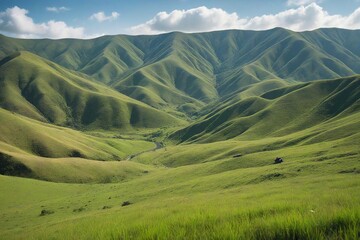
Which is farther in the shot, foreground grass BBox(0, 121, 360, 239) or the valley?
the valley

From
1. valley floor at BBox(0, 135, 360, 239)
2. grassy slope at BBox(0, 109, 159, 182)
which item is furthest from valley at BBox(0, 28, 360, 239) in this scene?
grassy slope at BBox(0, 109, 159, 182)

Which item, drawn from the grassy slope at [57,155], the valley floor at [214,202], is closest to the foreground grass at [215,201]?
the valley floor at [214,202]

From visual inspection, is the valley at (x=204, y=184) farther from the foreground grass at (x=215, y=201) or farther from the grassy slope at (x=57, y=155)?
the grassy slope at (x=57, y=155)

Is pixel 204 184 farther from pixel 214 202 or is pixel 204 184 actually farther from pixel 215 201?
pixel 214 202

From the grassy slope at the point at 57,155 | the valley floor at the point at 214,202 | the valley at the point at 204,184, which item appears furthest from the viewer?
the grassy slope at the point at 57,155

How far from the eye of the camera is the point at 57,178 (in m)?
105

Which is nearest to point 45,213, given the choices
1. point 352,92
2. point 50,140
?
point 50,140

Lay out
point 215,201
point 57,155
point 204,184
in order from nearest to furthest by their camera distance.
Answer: point 215,201 → point 204,184 → point 57,155

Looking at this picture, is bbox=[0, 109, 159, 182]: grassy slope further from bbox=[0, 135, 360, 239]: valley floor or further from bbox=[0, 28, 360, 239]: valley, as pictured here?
bbox=[0, 135, 360, 239]: valley floor

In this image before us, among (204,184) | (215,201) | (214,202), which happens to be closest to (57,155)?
(204,184)

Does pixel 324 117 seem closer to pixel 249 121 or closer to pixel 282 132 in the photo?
pixel 282 132

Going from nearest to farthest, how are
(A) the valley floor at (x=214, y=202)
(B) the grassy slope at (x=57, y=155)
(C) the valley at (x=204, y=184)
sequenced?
(A) the valley floor at (x=214, y=202) → (C) the valley at (x=204, y=184) → (B) the grassy slope at (x=57, y=155)

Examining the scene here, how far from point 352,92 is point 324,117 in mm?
28972

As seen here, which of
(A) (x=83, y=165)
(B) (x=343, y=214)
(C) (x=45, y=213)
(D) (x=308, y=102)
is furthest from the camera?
(D) (x=308, y=102)
